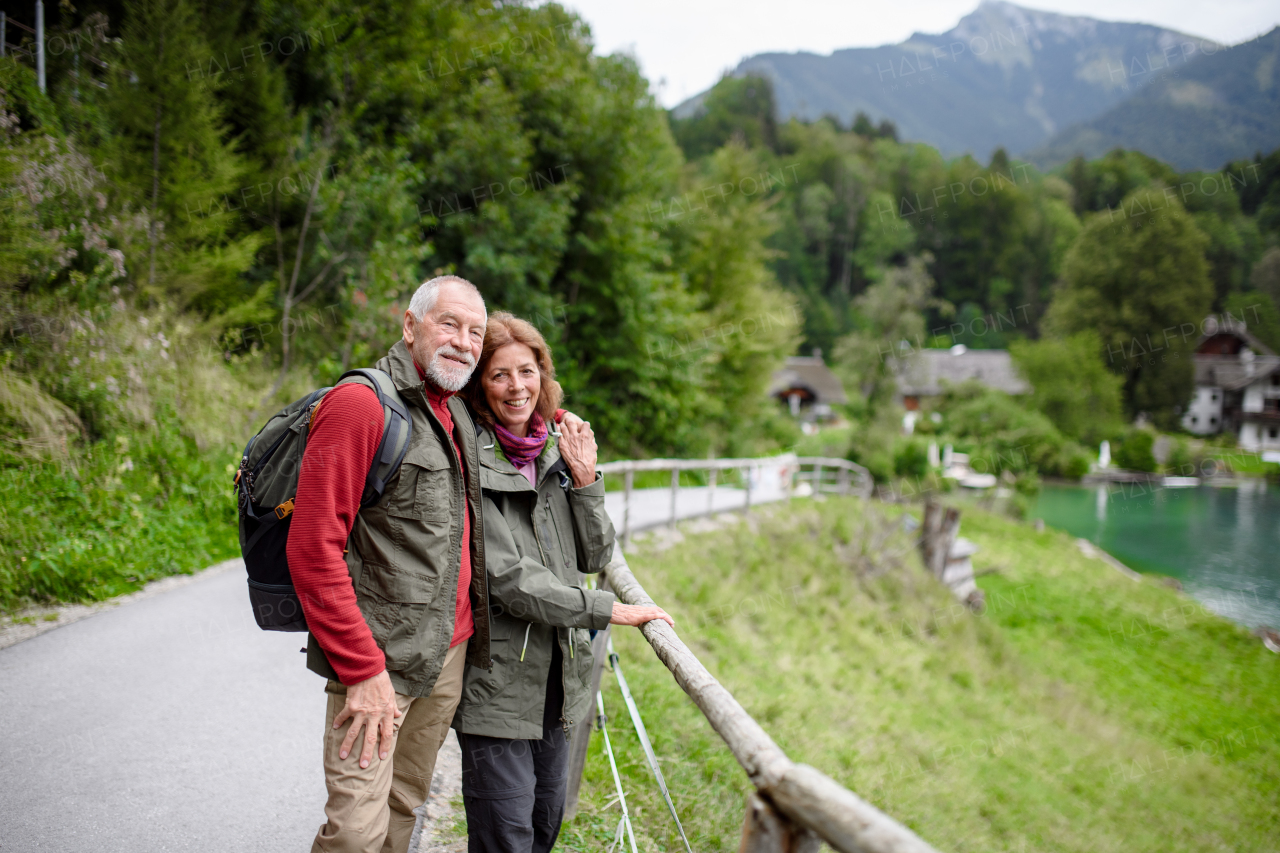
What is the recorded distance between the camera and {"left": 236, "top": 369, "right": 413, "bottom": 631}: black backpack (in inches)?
66.4

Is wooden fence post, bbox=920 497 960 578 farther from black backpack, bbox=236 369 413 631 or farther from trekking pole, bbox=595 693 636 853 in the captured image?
black backpack, bbox=236 369 413 631

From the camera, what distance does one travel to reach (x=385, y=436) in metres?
1.71

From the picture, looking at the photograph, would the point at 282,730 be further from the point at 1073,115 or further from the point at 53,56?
the point at 1073,115

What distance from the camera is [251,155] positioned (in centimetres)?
1008

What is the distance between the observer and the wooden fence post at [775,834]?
1428mm

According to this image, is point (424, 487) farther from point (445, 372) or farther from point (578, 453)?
point (578, 453)

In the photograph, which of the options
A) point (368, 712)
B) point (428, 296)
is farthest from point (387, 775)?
point (428, 296)

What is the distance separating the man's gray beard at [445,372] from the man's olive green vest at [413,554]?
0.05 metres

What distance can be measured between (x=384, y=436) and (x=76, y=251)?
780 centimetres

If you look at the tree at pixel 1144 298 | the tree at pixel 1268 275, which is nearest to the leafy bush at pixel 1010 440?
the tree at pixel 1144 298

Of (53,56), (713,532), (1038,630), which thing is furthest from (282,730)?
(1038,630)

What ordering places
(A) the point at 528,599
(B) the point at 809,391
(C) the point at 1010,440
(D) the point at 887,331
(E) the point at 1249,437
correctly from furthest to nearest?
1. (B) the point at 809,391
2. (E) the point at 1249,437
3. (D) the point at 887,331
4. (C) the point at 1010,440
5. (A) the point at 528,599

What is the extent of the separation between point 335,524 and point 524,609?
624 mm

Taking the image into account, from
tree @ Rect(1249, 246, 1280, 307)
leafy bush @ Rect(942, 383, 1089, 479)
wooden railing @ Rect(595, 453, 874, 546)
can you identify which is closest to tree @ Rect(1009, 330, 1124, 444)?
leafy bush @ Rect(942, 383, 1089, 479)
